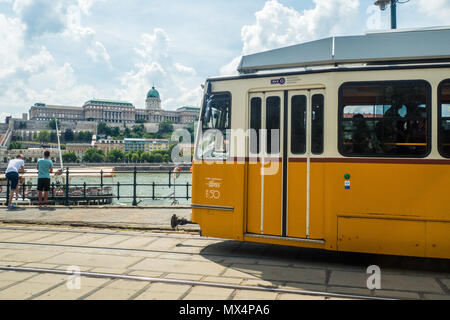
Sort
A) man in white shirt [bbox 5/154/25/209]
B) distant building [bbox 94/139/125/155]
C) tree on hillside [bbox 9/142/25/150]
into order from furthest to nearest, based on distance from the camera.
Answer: distant building [bbox 94/139/125/155], tree on hillside [bbox 9/142/25/150], man in white shirt [bbox 5/154/25/209]

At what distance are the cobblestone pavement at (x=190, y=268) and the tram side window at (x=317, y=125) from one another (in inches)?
70.7

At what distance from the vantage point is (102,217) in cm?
1062

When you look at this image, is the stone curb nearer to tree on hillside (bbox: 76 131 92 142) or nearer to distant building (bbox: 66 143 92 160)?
distant building (bbox: 66 143 92 160)

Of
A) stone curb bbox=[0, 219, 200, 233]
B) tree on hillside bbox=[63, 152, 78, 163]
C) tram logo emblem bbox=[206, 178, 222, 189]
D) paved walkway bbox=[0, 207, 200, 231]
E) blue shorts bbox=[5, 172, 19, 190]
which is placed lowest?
stone curb bbox=[0, 219, 200, 233]

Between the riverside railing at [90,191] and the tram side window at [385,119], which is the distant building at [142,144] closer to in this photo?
the riverside railing at [90,191]

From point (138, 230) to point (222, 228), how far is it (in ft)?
9.83

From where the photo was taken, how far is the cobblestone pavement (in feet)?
16.6

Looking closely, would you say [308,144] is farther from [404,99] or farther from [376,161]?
[404,99]

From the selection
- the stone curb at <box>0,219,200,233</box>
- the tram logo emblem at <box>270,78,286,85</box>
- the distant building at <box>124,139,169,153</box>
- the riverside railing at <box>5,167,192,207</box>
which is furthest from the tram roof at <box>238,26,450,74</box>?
the distant building at <box>124,139,169,153</box>

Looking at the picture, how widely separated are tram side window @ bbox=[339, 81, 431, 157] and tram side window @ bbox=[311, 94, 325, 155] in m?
0.29

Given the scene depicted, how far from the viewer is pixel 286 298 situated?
16.0 feet
